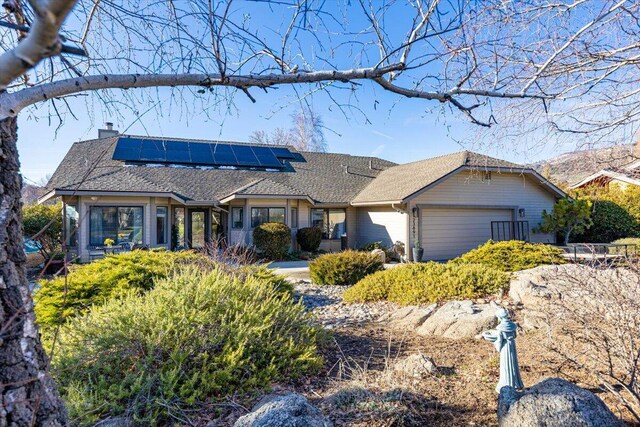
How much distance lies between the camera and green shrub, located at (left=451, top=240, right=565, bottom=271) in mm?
9023

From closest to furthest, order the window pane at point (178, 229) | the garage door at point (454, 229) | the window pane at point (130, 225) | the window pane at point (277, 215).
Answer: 1. the window pane at point (130, 225)
2. the garage door at point (454, 229)
3. the window pane at point (178, 229)
4. the window pane at point (277, 215)

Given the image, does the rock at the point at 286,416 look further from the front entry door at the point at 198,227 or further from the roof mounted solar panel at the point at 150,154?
the roof mounted solar panel at the point at 150,154

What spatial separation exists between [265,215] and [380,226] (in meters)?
5.42

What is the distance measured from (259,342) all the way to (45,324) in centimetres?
352

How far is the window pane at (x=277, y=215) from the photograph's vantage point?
55.6 ft

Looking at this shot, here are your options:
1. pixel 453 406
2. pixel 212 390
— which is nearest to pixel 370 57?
pixel 453 406

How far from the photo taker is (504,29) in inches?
152

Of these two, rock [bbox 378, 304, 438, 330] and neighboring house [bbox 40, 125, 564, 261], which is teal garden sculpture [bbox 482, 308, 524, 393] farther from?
neighboring house [bbox 40, 125, 564, 261]

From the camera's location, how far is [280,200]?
16.8m

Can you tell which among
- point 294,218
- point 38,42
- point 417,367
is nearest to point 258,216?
A: point 294,218

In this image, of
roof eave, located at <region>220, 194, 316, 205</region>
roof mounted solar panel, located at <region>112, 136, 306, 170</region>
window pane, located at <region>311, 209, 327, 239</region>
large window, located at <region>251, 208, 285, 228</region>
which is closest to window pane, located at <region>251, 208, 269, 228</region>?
large window, located at <region>251, 208, 285, 228</region>

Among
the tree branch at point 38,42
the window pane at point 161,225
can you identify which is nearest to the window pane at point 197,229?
the window pane at point 161,225

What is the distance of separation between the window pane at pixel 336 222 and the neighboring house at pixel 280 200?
0.05 metres

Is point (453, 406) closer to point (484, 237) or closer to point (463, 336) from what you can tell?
point (463, 336)
